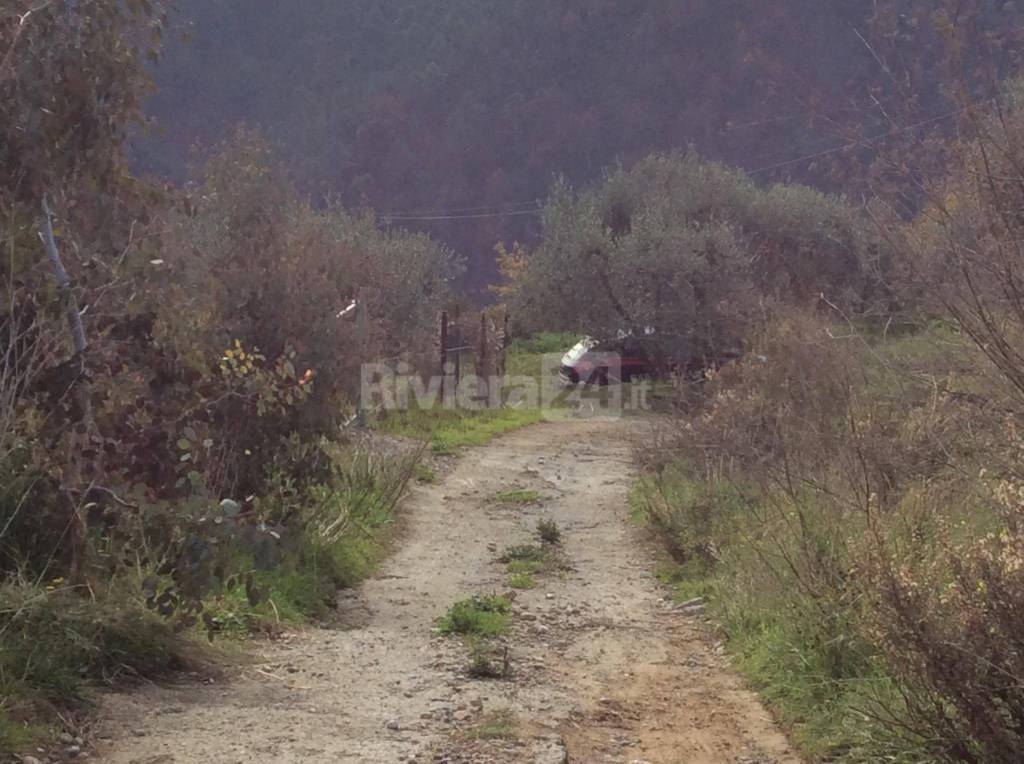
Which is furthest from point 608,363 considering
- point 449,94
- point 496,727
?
point 449,94

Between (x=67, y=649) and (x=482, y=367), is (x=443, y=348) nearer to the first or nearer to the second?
(x=482, y=367)

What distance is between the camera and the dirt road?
487 cm

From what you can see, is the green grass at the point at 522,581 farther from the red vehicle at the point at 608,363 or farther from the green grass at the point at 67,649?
the red vehicle at the point at 608,363

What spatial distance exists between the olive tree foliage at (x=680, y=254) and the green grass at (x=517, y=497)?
35.2ft

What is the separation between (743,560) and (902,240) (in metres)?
3.74

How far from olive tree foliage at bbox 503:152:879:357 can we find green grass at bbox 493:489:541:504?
1074cm

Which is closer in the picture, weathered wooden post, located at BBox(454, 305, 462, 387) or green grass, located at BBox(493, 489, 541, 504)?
green grass, located at BBox(493, 489, 541, 504)

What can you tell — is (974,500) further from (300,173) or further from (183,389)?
(300,173)

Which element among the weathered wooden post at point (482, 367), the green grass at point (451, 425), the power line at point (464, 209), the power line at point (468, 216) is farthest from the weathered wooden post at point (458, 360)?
the power line at point (464, 209)

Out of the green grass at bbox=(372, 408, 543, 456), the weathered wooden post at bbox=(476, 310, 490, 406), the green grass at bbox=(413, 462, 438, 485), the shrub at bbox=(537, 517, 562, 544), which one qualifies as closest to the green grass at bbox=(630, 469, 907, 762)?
the shrub at bbox=(537, 517, 562, 544)

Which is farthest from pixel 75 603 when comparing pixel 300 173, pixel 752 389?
pixel 300 173

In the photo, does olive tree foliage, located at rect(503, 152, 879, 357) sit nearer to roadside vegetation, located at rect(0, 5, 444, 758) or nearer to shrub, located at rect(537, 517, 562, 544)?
shrub, located at rect(537, 517, 562, 544)

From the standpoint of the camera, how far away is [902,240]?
15.6 feet

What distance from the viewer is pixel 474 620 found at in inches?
286
